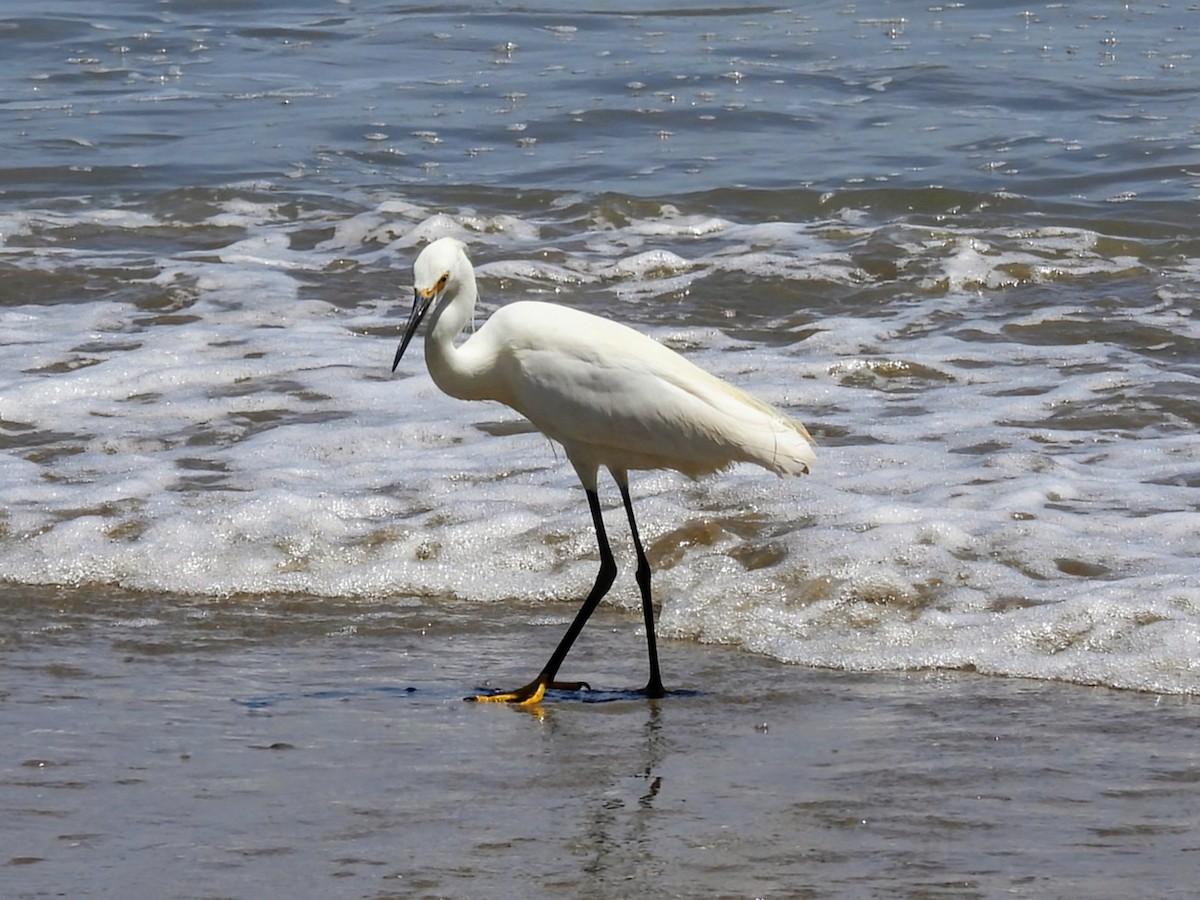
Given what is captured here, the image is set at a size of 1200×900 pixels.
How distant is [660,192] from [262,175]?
2995mm

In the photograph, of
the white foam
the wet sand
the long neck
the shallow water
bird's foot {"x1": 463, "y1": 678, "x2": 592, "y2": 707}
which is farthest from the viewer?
the white foam

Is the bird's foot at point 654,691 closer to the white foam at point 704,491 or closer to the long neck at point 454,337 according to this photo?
the white foam at point 704,491

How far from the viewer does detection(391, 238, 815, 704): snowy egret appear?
16.2ft

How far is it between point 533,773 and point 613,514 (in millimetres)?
2308

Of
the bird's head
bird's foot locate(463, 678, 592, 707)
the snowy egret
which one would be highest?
the bird's head

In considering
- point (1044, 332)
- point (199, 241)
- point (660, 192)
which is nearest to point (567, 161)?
point (660, 192)

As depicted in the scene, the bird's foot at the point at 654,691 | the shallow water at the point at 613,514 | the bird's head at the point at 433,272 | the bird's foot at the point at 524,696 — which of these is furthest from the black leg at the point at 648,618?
the bird's head at the point at 433,272

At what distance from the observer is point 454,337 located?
500cm

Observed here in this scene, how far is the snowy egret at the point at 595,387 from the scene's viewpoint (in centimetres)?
495

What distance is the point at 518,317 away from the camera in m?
5.05

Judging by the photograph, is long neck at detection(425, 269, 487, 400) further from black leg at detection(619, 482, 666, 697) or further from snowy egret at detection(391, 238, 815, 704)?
black leg at detection(619, 482, 666, 697)

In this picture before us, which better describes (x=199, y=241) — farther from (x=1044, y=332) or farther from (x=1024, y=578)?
(x=1024, y=578)

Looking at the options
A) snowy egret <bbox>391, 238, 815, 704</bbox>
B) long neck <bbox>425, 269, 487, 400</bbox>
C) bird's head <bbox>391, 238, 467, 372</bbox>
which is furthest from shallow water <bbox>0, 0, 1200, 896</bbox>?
bird's head <bbox>391, 238, 467, 372</bbox>

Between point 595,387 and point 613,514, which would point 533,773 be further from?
point 613,514
